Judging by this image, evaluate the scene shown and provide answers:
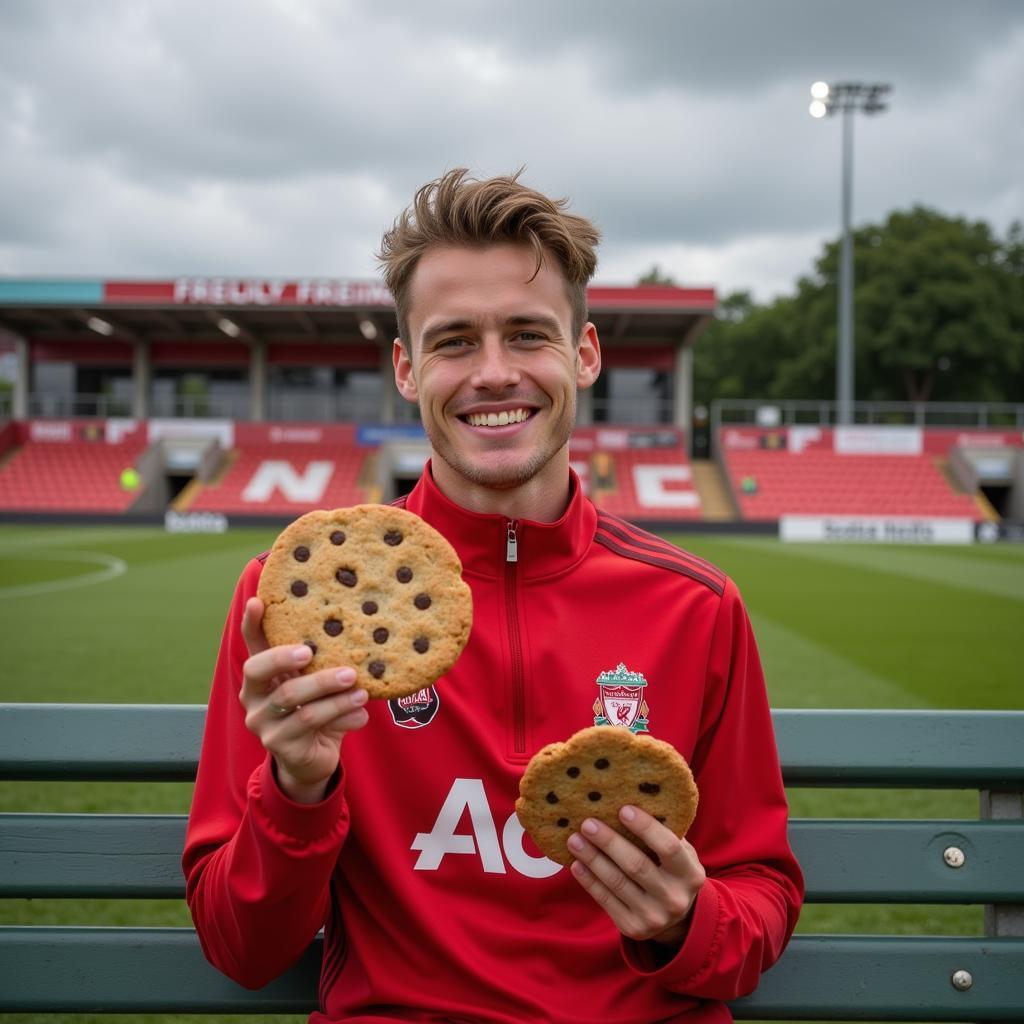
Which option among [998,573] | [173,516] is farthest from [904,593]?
[173,516]

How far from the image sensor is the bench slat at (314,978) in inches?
75.7

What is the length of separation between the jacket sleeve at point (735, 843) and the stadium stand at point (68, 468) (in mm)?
36543

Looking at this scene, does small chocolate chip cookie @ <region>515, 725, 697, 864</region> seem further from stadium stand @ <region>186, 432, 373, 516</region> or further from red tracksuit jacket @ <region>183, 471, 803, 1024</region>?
stadium stand @ <region>186, 432, 373, 516</region>

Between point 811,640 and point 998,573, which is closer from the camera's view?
point 811,640

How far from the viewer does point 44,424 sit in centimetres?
3928

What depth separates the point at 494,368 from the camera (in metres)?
1.98

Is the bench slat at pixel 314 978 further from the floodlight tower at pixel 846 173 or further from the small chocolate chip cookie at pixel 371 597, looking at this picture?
the floodlight tower at pixel 846 173

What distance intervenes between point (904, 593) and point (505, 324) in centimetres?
1489

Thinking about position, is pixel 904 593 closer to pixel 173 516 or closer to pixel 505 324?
pixel 505 324

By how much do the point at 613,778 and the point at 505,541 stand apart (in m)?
0.68

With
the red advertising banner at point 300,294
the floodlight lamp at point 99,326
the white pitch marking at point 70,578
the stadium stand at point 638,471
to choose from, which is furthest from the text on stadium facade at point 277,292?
the white pitch marking at point 70,578

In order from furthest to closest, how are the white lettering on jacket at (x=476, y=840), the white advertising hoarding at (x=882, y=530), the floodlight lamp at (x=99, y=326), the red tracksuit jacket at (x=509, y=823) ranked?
the floodlight lamp at (x=99, y=326) < the white advertising hoarding at (x=882, y=530) < the white lettering on jacket at (x=476, y=840) < the red tracksuit jacket at (x=509, y=823)

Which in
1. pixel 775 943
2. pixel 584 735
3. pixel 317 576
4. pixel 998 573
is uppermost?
pixel 317 576

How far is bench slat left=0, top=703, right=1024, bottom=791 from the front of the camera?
1.94 m
